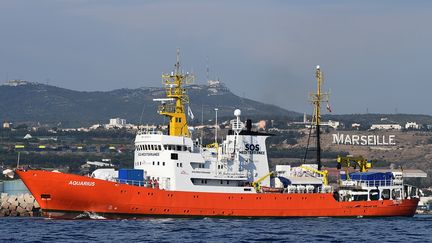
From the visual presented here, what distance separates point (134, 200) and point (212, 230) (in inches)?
336

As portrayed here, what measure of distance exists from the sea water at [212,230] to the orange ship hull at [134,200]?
1.10 meters

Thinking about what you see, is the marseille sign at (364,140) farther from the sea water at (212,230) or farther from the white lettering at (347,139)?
the sea water at (212,230)

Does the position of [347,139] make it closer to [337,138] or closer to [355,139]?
[355,139]

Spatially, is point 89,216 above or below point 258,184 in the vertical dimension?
below

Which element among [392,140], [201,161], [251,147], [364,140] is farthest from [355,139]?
[201,161]

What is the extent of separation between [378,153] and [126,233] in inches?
5120

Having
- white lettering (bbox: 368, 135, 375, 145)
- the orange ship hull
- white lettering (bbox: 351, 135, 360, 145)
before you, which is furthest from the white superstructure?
white lettering (bbox: 368, 135, 375, 145)

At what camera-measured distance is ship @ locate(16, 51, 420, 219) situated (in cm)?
6581

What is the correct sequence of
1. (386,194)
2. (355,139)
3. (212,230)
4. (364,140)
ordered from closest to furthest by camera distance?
1. (212,230)
2. (386,194)
3. (355,139)
4. (364,140)

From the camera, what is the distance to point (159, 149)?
226 feet

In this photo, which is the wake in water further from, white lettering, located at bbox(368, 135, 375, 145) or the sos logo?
white lettering, located at bbox(368, 135, 375, 145)

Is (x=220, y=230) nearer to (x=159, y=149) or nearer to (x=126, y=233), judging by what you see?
(x=126, y=233)

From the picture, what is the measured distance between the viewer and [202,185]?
6919 cm

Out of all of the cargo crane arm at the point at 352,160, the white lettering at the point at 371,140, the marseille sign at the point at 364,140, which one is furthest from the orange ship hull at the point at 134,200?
the white lettering at the point at 371,140
